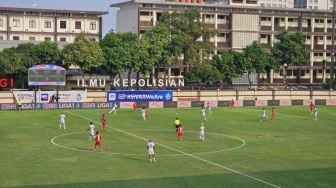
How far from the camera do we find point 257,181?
1581 inches

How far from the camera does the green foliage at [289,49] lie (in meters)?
131

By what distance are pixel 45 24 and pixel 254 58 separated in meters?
52.8

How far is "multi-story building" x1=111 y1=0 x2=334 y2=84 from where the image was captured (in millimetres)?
134000

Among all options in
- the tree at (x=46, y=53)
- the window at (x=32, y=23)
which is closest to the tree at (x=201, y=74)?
the tree at (x=46, y=53)

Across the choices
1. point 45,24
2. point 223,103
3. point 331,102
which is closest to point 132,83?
point 223,103

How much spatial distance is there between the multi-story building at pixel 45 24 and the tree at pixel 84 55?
106 ft

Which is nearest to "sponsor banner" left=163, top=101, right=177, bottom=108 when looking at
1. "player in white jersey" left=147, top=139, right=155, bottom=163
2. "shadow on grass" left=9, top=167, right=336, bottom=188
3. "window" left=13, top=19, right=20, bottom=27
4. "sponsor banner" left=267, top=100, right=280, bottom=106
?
"sponsor banner" left=267, top=100, right=280, bottom=106

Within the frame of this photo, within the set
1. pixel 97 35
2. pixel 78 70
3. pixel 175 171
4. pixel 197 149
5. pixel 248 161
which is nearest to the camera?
pixel 175 171

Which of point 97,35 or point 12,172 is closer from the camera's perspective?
point 12,172

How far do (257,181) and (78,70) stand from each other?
91.6 metres

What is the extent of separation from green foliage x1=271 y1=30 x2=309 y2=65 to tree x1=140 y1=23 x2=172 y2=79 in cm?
2594

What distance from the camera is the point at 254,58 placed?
12688 centimetres

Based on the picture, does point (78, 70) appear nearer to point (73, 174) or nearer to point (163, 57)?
point (163, 57)

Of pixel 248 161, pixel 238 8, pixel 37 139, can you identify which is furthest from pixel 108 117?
pixel 238 8
